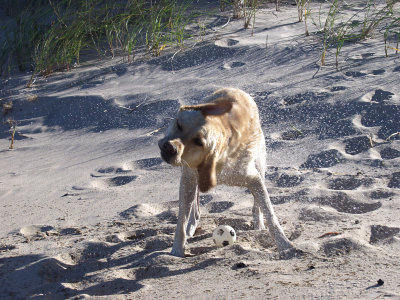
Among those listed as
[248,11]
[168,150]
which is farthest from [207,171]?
[248,11]

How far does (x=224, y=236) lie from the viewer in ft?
13.9

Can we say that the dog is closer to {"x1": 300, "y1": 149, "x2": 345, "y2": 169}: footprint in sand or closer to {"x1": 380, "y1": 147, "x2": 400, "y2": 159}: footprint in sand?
{"x1": 300, "y1": 149, "x2": 345, "y2": 169}: footprint in sand

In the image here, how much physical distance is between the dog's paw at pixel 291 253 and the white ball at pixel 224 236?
428mm

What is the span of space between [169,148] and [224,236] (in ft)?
3.85

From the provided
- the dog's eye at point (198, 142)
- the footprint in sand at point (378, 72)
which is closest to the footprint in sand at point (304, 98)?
the footprint in sand at point (378, 72)

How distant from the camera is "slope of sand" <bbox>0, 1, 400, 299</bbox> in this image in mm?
3727

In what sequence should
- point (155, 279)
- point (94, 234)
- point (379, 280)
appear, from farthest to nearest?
point (94, 234), point (155, 279), point (379, 280)

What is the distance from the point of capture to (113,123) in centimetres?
725

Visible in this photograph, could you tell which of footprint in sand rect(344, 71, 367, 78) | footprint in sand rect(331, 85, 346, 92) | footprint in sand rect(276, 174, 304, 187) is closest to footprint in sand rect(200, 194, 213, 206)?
footprint in sand rect(276, 174, 304, 187)

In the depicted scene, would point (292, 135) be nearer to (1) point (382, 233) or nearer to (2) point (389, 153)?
(2) point (389, 153)

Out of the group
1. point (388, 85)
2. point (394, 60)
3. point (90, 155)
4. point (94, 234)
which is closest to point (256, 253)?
point (94, 234)

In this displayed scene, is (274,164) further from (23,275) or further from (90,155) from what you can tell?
(23,275)

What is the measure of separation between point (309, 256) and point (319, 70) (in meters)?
4.00

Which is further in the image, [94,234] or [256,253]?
[94,234]
